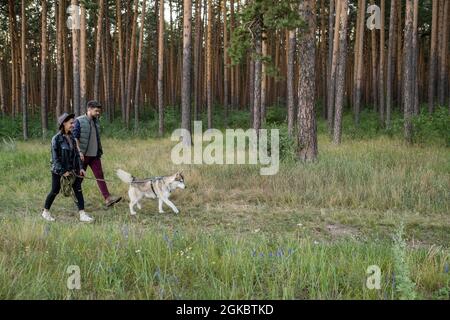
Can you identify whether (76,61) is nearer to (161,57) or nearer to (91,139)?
(161,57)

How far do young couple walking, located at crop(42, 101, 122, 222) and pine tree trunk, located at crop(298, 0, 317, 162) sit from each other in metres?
5.80

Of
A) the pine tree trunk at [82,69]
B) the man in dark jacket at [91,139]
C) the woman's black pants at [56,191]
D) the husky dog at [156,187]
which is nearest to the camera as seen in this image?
the woman's black pants at [56,191]

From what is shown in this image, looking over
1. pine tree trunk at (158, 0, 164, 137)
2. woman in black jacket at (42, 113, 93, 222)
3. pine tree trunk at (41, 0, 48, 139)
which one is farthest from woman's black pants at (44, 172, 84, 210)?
pine tree trunk at (41, 0, 48, 139)

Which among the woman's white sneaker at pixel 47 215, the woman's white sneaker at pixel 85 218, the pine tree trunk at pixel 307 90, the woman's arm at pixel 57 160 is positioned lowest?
the woman's white sneaker at pixel 85 218

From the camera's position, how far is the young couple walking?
7.29 metres

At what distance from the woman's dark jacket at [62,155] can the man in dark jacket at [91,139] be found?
1012 mm

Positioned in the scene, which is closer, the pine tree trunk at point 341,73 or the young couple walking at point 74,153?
the young couple walking at point 74,153

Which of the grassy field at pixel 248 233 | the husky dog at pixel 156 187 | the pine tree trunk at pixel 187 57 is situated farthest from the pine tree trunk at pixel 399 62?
the husky dog at pixel 156 187

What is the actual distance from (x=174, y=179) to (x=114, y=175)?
3.76m

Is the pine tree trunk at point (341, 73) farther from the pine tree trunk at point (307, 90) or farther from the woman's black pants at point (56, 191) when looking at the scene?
the woman's black pants at point (56, 191)

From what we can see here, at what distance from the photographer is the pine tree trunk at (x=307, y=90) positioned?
11.3 m

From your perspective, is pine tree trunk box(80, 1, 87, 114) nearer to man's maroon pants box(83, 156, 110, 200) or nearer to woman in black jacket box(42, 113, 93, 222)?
man's maroon pants box(83, 156, 110, 200)

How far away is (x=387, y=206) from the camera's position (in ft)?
26.8
